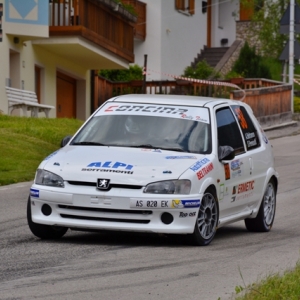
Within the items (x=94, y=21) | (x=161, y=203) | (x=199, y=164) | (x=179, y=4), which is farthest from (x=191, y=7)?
(x=161, y=203)

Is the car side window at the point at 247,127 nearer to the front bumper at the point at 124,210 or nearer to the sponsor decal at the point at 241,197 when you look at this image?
the sponsor decal at the point at 241,197

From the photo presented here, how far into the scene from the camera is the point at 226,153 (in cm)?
1105

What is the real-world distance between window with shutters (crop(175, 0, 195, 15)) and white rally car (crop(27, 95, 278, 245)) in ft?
112

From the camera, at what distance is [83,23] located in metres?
30.0

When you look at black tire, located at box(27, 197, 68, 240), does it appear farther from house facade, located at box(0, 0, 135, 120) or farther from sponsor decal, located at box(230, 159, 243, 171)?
house facade, located at box(0, 0, 135, 120)

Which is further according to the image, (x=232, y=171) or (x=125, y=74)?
(x=125, y=74)

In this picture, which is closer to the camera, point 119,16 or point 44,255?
point 44,255

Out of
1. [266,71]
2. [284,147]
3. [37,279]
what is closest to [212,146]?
[37,279]

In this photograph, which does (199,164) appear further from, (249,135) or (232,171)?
(249,135)

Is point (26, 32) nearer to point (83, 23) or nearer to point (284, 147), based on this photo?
point (83, 23)

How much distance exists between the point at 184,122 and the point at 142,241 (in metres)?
1.40

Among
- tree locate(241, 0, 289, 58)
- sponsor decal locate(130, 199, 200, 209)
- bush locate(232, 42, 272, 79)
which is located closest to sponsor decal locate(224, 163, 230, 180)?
sponsor decal locate(130, 199, 200, 209)

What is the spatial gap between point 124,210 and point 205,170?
3.17 feet

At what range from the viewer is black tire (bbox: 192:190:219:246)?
1042cm
